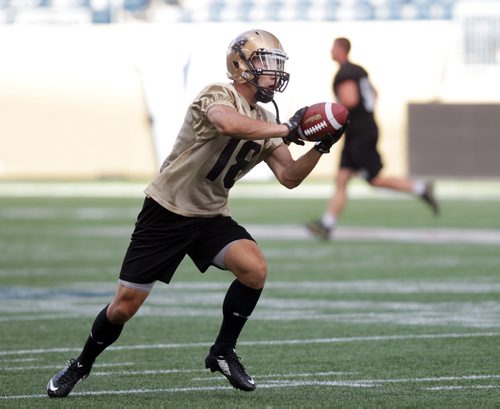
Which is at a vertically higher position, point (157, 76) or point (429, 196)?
point (429, 196)

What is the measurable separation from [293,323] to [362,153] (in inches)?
254

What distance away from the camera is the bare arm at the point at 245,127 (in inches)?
237

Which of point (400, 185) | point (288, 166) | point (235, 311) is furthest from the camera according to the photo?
point (400, 185)

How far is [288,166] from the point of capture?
6582 millimetres

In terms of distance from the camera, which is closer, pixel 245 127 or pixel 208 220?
pixel 245 127

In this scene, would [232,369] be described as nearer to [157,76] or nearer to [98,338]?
[98,338]

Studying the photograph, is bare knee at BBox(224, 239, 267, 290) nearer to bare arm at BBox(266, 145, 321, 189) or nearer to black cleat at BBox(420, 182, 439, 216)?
bare arm at BBox(266, 145, 321, 189)

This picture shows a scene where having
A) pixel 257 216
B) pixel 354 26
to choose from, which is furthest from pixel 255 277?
pixel 354 26

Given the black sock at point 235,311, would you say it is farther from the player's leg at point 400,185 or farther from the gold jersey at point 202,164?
the player's leg at point 400,185

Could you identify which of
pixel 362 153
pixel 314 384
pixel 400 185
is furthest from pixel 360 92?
pixel 314 384

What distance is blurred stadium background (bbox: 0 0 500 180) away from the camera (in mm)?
32656

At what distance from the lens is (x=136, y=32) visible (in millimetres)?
33938

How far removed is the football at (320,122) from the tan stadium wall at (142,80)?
26195mm

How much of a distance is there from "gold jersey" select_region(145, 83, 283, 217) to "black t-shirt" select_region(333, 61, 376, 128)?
8799 mm
